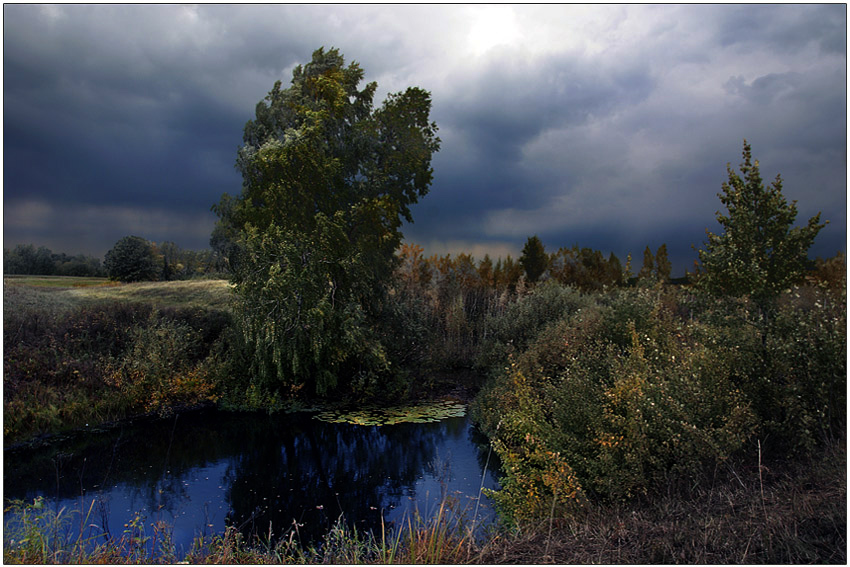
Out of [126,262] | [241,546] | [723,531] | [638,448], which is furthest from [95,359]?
[126,262]

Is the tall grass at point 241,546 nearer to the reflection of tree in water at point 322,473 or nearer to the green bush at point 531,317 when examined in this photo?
the reflection of tree in water at point 322,473

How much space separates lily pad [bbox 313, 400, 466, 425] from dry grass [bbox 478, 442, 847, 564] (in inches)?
345

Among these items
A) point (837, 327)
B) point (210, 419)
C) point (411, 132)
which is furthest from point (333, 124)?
point (837, 327)

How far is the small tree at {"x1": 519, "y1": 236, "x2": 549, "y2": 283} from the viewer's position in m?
31.9

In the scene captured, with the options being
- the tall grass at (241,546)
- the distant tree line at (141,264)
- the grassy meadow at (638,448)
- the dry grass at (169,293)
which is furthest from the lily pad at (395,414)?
the distant tree line at (141,264)

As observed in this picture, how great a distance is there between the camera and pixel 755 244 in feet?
33.3

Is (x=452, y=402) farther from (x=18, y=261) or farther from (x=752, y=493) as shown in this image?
(x=18, y=261)

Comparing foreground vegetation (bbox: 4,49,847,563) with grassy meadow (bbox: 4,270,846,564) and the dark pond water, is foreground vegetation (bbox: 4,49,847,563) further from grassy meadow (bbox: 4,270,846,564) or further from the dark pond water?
the dark pond water

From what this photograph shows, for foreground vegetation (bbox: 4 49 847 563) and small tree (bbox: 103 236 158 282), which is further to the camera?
small tree (bbox: 103 236 158 282)

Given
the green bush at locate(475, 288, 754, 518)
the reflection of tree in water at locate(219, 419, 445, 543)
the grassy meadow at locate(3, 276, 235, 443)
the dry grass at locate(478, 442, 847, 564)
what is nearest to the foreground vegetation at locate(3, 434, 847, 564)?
the dry grass at locate(478, 442, 847, 564)

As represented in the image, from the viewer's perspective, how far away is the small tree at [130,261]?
30250 millimetres

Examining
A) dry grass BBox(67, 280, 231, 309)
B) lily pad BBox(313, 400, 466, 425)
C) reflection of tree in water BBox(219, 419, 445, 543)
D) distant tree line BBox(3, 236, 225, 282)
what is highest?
distant tree line BBox(3, 236, 225, 282)

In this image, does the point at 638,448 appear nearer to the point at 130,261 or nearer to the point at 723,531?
the point at 723,531

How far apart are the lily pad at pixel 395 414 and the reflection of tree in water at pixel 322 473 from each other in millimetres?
405
